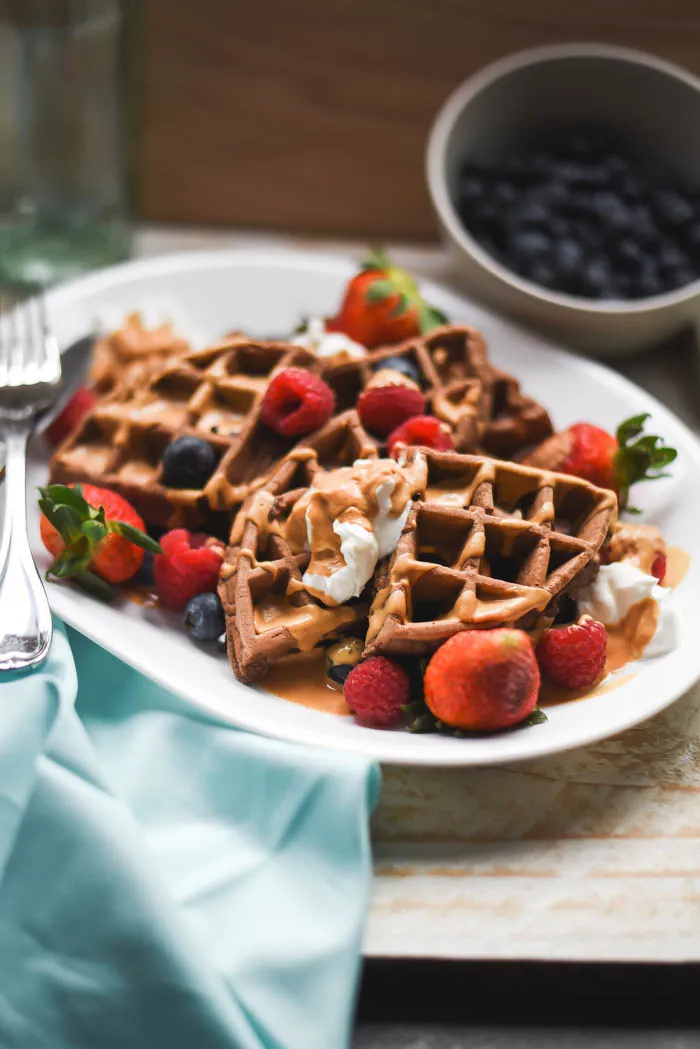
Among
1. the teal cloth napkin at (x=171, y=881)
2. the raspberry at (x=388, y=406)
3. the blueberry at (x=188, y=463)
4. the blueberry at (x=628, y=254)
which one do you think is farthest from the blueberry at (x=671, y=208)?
the teal cloth napkin at (x=171, y=881)

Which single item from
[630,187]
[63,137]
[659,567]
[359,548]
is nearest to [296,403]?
[359,548]

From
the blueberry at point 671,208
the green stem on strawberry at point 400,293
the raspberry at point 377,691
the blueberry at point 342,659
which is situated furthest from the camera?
the blueberry at point 671,208

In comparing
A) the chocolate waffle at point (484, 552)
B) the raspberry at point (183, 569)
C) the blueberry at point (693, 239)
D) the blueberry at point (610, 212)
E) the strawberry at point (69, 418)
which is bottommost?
the raspberry at point (183, 569)

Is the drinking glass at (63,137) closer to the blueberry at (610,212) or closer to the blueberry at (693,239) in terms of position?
the blueberry at (610,212)

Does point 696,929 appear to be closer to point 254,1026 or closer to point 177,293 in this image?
point 254,1026

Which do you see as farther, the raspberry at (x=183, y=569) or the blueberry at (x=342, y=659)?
the raspberry at (x=183, y=569)

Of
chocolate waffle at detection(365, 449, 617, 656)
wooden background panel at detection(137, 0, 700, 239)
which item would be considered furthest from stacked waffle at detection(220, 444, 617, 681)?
wooden background panel at detection(137, 0, 700, 239)

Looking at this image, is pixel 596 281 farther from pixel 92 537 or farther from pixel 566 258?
pixel 92 537
